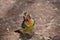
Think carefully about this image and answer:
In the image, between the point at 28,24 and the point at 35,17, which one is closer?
the point at 28,24

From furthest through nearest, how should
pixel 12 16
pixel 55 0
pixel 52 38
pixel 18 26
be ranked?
pixel 55 0, pixel 12 16, pixel 18 26, pixel 52 38

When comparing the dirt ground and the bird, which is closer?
the bird

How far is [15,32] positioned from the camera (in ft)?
7.59

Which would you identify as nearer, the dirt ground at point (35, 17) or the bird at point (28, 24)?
the bird at point (28, 24)

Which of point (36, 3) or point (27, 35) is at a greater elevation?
point (36, 3)

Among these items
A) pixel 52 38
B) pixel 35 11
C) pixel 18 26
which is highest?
pixel 35 11

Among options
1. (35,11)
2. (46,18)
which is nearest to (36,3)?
(35,11)

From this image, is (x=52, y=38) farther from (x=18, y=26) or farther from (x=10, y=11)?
(x=10, y=11)

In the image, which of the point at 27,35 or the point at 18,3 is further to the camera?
the point at 18,3

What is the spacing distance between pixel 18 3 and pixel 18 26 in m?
0.51

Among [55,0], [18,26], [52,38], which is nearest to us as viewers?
[52,38]

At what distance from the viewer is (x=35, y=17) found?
8.21 feet

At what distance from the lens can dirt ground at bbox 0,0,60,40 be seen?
2.28 m

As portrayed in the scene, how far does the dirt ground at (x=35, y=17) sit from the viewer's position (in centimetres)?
228
